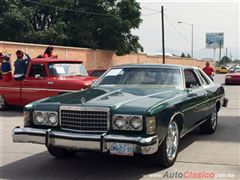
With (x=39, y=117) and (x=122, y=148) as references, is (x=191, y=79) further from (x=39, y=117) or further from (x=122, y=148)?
(x=39, y=117)

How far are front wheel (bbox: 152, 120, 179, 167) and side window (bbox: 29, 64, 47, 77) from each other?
655cm

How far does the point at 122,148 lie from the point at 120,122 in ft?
1.17

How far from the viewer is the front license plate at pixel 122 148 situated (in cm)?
546

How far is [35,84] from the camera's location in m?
12.3

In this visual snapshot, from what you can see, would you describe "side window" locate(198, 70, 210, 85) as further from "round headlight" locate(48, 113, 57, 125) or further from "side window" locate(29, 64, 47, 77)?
"side window" locate(29, 64, 47, 77)

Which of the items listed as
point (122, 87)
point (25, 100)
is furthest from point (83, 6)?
point (122, 87)

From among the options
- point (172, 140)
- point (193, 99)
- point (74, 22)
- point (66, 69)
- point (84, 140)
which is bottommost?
point (172, 140)

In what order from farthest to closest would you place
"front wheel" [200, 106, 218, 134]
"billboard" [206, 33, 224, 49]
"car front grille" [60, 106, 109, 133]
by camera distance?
"billboard" [206, 33, 224, 49] → "front wheel" [200, 106, 218, 134] → "car front grille" [60, 106, 109, 133]

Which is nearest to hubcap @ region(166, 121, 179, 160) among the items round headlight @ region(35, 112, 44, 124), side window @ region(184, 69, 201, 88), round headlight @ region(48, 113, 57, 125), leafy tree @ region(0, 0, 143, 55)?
side window @ region(184, 69, 201, 88)

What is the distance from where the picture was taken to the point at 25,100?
12742 mm

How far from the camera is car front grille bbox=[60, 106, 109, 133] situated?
573cm

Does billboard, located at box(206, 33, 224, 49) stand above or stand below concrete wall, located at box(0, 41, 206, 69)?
above

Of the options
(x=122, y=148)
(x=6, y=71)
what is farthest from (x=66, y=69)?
(x=122, y=148)

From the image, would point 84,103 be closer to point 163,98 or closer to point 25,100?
point 163,98
